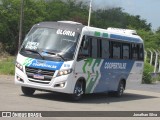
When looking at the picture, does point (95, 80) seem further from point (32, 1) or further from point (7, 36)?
point (32, 1)

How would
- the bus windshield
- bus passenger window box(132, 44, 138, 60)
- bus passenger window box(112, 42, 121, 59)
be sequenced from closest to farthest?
the bus windshield
bus passenger window box(112, 42, 121, 59)
bus passenger window box(132, 44, 138, 60)

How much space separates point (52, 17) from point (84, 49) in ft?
217

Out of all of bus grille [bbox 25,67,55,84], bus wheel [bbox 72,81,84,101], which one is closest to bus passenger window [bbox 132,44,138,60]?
bus wheel [bbox 72,81,84,101]

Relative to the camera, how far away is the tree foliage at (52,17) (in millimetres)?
65250

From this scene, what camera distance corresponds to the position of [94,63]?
19.2 m

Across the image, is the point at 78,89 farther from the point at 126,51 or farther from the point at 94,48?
the point at 126,51

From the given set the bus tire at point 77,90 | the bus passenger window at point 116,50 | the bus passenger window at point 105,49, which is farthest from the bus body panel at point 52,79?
the bus passenger window at point 116,50

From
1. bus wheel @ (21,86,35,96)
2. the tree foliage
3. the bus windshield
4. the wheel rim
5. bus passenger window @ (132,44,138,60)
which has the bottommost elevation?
the tree foliage

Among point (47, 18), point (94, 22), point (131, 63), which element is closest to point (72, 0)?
point (94, 22)

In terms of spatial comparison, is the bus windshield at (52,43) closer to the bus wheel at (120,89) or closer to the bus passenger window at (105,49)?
the bus passenger window at (105,49)

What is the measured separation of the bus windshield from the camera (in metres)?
17.5

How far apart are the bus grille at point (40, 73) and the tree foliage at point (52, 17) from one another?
47.0 metres

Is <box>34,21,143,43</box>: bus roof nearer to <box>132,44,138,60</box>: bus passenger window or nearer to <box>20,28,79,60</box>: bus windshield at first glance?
<box>20,28,79,60</box>: bus windshield

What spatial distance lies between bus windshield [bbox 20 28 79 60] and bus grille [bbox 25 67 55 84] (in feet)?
1.83
